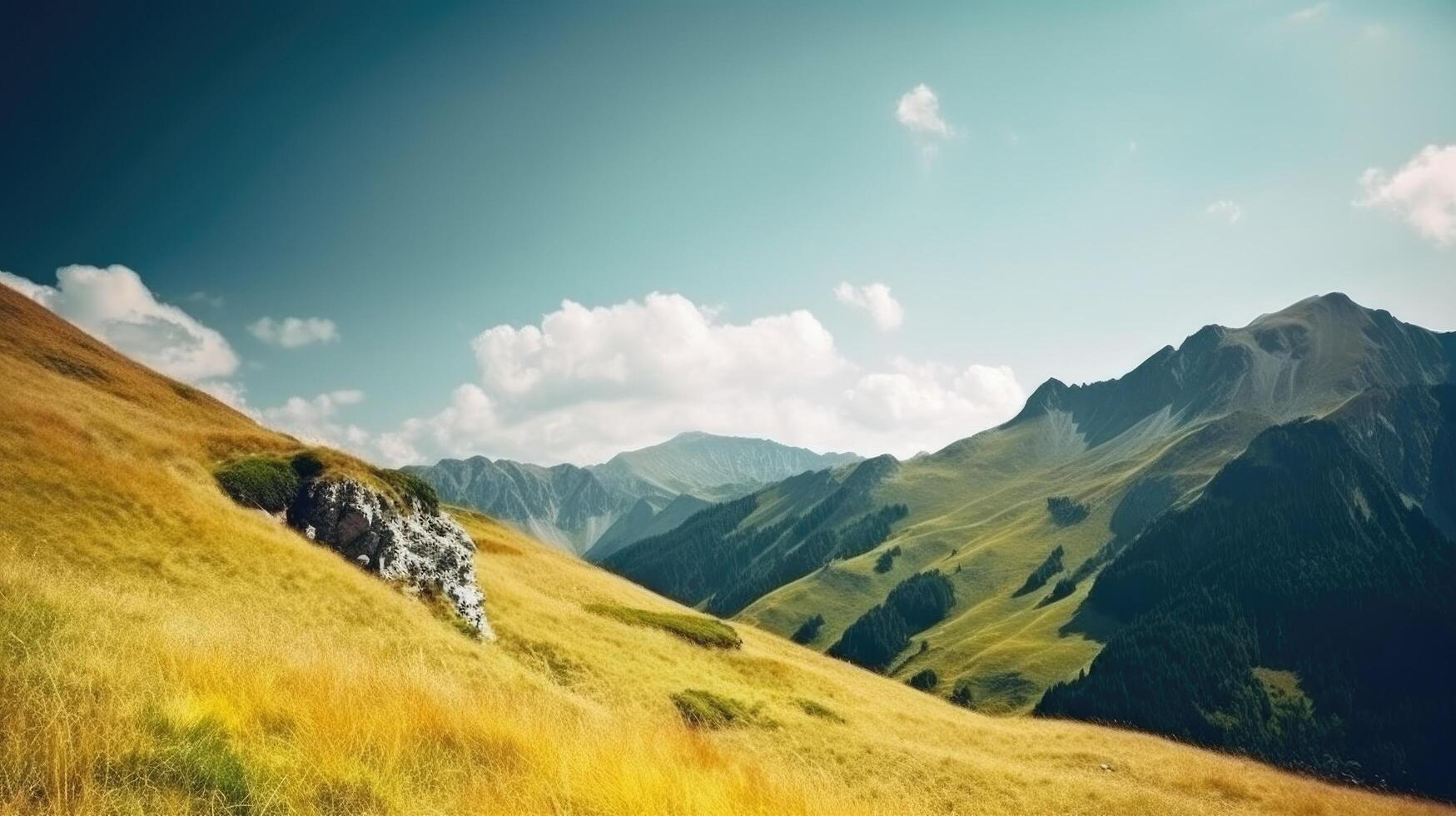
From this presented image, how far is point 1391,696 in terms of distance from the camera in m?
173

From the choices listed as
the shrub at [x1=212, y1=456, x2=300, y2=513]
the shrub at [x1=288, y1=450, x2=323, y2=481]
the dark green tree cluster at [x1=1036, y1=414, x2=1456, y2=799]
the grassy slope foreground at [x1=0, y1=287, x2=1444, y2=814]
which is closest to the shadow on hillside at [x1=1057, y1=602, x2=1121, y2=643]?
the dark green tree cluster at [x1=1036, y1=414, x2=1456, y2=799]

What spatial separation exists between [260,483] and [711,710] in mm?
23388

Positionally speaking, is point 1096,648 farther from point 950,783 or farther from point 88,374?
point 88,374

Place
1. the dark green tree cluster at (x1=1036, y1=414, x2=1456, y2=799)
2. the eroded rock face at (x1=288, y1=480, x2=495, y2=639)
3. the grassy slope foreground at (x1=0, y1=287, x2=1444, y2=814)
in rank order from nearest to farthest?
the grassy slope foreground at (x1=0, y1=287, x2=1444, y2=814), the eroded rock face at (x1=288, y1=480, x2=495, y2=639), the dark green tree cluster at (x1=1036, y1=414, x2=1456, y2=799)

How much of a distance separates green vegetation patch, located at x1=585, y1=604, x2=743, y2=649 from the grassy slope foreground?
12.8 inches

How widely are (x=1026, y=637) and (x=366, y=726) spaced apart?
211516 mm

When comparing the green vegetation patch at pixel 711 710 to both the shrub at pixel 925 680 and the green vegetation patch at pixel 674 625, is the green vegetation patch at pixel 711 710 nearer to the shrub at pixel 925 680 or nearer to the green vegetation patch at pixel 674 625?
the green vegetation patch at pixel 674 625

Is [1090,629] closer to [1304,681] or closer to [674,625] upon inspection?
[1304,681]

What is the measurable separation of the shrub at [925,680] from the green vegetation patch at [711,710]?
6320 inches

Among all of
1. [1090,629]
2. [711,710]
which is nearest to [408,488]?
[711,710]

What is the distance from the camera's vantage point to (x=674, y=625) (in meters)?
47.6

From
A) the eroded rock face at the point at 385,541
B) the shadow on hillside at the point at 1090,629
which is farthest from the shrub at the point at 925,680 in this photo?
the eroded rock face at the point at 385,541

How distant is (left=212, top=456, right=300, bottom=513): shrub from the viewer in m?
32.5

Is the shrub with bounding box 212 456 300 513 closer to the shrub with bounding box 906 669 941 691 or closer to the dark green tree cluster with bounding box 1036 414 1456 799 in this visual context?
the dark green tree cluster with bounding box 1036 414 1456 799
